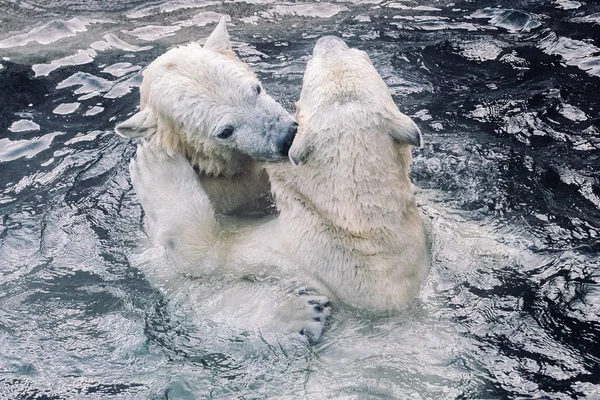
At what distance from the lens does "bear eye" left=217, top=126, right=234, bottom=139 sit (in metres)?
4.53

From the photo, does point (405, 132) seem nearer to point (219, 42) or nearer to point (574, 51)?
point (219, 42)

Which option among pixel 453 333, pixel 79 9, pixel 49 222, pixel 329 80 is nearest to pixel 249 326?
pixel 453 333

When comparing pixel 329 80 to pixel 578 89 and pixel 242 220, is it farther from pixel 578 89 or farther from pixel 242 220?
pixel 578 89

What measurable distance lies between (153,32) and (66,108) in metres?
1.86

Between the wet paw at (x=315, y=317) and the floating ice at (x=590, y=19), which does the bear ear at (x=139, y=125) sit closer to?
the wet paw at (x=315, y=317)

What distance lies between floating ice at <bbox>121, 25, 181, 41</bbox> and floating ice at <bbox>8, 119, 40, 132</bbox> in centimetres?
197

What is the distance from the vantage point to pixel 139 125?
469cm

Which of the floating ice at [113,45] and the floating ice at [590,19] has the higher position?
the floating ice at [590,19]

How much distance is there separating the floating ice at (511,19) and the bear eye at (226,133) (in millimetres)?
4532

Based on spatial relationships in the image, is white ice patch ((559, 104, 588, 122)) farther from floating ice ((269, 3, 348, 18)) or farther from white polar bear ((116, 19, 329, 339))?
floating ice ((269, 3, 348, 18))

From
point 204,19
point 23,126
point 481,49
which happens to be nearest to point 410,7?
point 481,49

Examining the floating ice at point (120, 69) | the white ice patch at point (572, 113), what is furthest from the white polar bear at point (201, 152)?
the floating ice at point (120, 69)

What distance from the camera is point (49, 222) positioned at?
220 inches

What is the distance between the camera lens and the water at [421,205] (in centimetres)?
405
